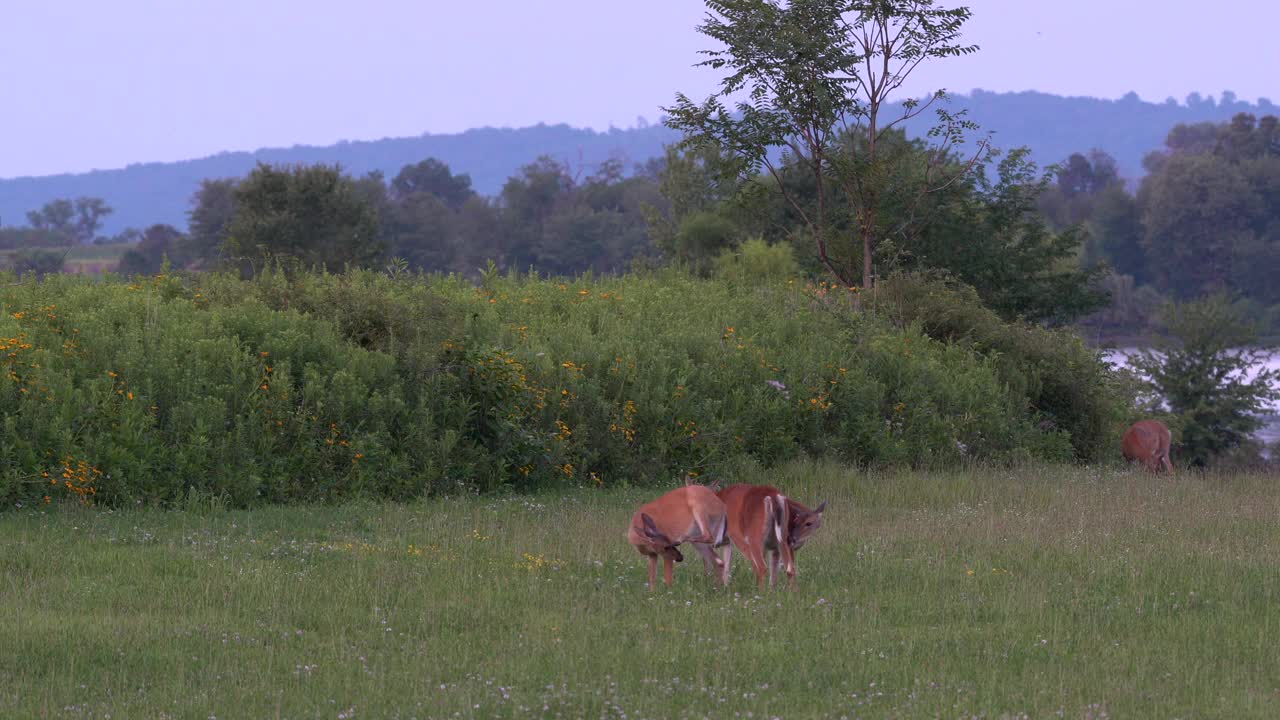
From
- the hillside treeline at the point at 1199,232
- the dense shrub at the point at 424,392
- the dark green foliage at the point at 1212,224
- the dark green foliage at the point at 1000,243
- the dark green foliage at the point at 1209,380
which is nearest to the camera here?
the dense shrub at the point at 424,392

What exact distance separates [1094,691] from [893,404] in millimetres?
13488

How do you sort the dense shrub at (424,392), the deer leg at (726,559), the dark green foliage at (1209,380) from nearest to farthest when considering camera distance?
the deer leg at (726,559), the dense shrub at (424,392), the dark green foliage at (1209,380)

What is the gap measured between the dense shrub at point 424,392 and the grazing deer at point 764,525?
6.75 meters

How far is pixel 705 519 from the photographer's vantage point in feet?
31.7

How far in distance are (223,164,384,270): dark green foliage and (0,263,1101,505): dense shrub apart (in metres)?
39.8

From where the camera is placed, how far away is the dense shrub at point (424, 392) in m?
14.8

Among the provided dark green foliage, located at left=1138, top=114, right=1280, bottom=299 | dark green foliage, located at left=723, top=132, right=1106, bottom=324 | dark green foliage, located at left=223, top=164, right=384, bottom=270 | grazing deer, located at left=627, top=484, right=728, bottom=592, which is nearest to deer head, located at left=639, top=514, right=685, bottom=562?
grazing deer, located at left=627, top=484, right=728, bottom=592

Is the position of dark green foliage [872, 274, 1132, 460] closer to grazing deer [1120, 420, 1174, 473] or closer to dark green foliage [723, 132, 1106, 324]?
grazing deer [1120, 420, 1174, 473]

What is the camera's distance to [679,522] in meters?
9.77

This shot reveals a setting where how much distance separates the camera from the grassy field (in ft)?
24.6

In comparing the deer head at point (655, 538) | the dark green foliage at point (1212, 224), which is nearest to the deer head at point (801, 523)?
the deer head at point (655, 538)

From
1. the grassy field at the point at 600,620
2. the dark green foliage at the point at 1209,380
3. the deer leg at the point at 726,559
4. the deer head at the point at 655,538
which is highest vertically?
the deer head at the point at 655,538

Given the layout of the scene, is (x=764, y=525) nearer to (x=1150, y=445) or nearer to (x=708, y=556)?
(x=708, y=556)

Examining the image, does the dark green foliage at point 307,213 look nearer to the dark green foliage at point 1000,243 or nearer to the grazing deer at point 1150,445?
the dark green foliage at point 1000,243
